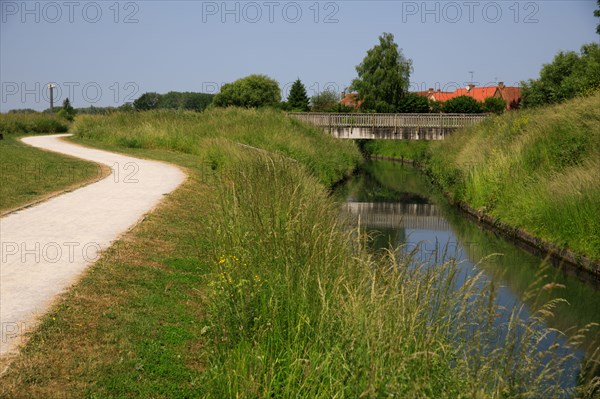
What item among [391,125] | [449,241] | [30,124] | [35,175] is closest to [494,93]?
[391,125]

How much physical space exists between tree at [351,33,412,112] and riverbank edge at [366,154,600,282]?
6135cm

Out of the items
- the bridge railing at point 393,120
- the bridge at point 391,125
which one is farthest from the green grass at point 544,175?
the bridge railing at point 393,120

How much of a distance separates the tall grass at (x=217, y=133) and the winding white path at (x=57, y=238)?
6.28 m

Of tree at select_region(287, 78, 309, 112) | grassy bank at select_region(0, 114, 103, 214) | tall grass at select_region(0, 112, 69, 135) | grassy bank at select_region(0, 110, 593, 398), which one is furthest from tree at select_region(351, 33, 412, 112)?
grassy bank at select_region(0, 110, 593, 398)

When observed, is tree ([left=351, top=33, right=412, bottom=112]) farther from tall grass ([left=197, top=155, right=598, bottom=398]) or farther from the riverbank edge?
tall grass ([left=197, top=155, right=598, bottom=398])

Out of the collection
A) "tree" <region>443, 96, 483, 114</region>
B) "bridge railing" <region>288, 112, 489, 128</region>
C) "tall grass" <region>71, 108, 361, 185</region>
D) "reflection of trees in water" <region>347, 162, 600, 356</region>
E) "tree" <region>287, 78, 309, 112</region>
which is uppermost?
"tree" <region>287, 78, 309, 112</region>

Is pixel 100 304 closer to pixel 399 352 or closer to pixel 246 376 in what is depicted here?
pixel 246 376

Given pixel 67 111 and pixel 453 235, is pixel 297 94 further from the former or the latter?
pixel 453 235

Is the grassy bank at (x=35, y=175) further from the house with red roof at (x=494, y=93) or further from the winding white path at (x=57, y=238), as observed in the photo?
the house with red roof at (x=494, y=93)

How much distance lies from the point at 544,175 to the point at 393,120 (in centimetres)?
2972

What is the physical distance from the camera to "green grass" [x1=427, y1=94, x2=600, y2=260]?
583 inches

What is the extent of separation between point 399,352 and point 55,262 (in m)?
5.58

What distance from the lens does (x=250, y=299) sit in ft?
22.1

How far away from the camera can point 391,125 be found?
4734 centimetres
